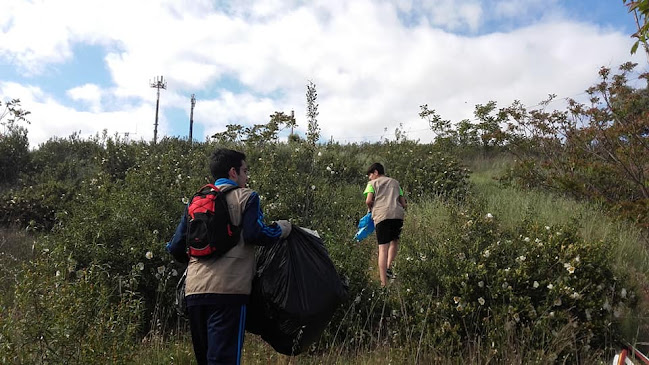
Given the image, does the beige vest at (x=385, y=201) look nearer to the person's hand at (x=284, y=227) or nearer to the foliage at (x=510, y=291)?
the foliage at (x=510, y=291)

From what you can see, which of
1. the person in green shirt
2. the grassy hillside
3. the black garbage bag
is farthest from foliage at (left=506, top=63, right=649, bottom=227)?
the black garbage bag

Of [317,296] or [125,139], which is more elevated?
[125,139]

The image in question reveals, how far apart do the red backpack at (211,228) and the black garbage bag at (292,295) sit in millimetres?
352

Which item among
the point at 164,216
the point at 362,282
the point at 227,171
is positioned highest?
the point at 227,171

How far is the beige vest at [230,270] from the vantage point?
263 centimetres

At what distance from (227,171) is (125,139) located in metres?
12.6

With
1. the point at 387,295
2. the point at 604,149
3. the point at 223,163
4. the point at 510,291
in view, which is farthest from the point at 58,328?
the point at 604,149

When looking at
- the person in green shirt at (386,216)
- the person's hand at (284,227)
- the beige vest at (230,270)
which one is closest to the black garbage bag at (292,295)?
the person's hand at (284,227)

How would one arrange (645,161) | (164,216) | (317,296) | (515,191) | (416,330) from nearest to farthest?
1. (317,296)
2. (416,330)
3. (164,216)
4. (645,161)
5. (515,191)

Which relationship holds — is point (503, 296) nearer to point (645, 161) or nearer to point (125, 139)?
point (645, 161)

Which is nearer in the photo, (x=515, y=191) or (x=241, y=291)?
(x=241, y=291)

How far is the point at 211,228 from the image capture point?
2.60 metres

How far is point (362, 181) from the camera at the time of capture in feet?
38.0

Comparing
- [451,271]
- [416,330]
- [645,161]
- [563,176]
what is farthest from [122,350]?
[563,176]
